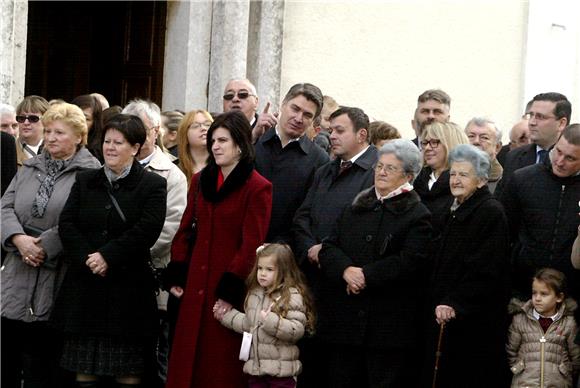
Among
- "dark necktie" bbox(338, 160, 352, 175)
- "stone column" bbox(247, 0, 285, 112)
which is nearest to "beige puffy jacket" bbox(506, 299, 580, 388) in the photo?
"dark necktie" bbox(338, 160, 352, 175)

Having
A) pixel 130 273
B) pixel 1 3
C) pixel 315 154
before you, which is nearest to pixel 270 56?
pixel 1 3

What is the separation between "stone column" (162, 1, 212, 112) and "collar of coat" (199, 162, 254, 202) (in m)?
4.23

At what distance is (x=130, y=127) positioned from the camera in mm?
8367

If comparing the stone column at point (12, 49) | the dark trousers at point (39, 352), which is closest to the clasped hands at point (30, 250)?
the dark trousers at point (39, 352)

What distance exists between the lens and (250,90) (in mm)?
9703

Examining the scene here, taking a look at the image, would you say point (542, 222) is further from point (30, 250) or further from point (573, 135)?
point (30, 250)

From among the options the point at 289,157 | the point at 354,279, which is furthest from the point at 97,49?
the point at 354,279

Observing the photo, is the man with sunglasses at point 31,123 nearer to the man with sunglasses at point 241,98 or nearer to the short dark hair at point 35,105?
the short dark hair at point 35,105

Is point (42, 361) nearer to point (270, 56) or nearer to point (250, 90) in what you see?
point (250, 90)

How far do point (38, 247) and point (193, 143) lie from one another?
5.07ft

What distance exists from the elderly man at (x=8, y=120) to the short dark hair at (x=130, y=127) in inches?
58.9

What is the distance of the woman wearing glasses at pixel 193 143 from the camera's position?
9242 mm

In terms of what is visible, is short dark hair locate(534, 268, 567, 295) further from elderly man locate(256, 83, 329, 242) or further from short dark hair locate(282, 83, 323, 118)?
short dark hair locate(282, 83, 323, 118)

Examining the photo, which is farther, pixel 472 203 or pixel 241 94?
pixel 241 94
